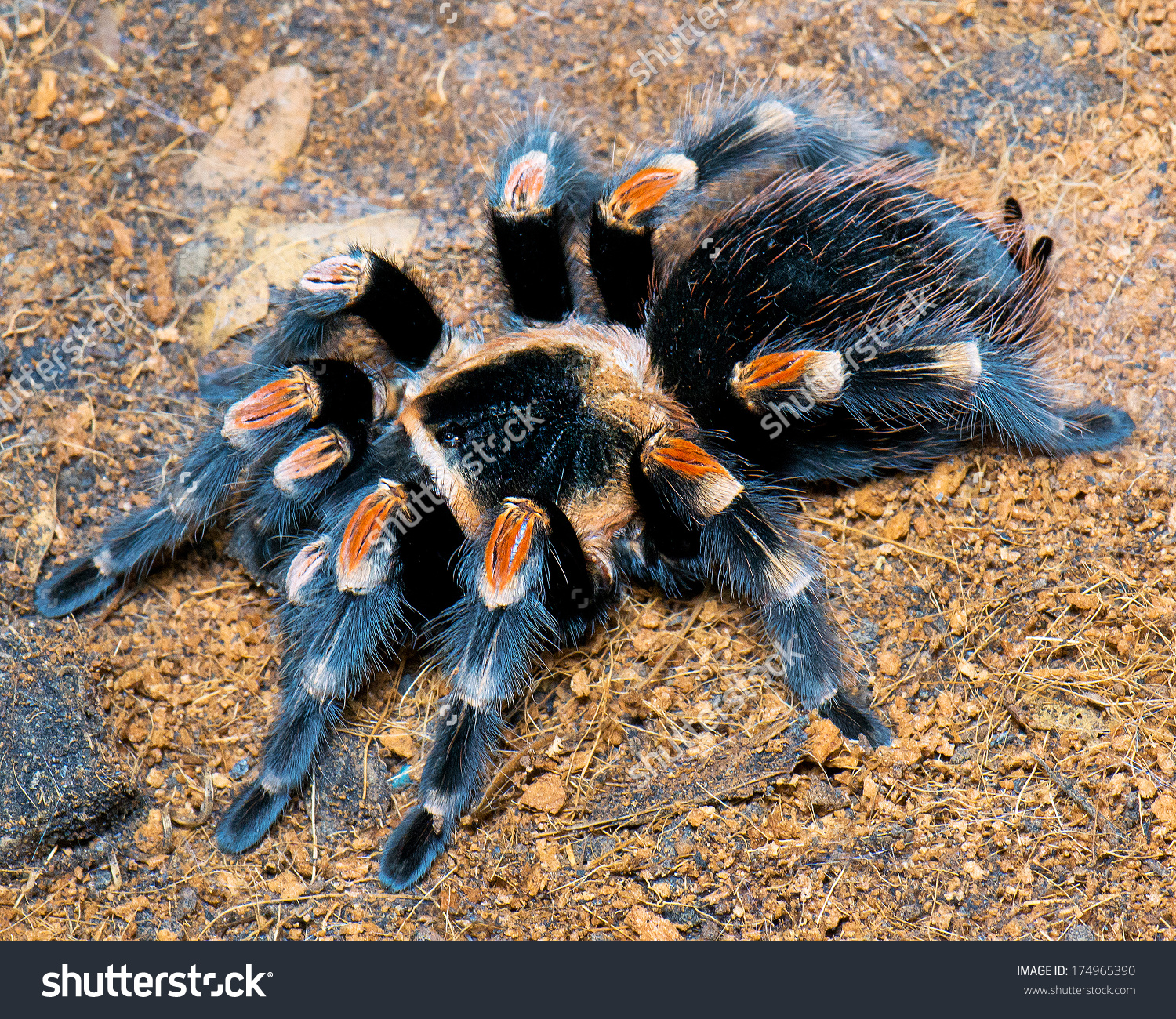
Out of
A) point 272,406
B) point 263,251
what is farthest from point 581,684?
point 263,251

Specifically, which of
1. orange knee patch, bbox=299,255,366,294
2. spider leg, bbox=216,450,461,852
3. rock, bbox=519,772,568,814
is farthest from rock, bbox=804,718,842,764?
orange knee patch, bbox=299,255,366,294

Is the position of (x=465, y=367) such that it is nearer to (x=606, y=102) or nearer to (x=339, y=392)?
(x=339, y=392)

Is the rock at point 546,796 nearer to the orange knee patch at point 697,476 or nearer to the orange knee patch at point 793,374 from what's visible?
the orange knee patch at point 697,476

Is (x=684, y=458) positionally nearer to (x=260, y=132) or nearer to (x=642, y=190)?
(x=642, y=190)

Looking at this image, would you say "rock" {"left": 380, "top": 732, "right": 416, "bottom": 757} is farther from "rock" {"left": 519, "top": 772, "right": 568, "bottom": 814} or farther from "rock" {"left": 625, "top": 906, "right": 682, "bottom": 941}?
"rock" {"left": 625, "top": 906, "right": 682, "bottom": 941}

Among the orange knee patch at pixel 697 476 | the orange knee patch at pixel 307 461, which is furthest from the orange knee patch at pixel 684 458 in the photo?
the orange knee patch at pixel 307 461

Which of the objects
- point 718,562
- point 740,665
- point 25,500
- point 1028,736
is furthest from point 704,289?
point 25,500
